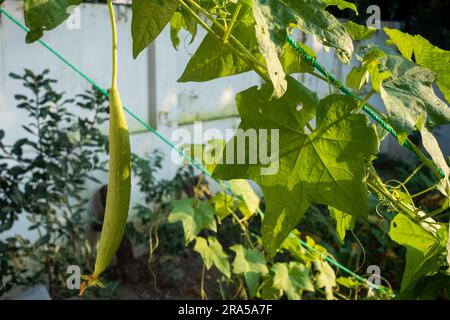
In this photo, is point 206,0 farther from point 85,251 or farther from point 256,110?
point 85,251

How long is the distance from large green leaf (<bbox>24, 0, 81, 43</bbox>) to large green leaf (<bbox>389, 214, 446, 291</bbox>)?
424mm

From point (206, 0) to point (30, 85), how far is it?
4.55ft

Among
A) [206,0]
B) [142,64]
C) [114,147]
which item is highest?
[142,64]

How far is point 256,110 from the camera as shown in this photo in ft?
1.61

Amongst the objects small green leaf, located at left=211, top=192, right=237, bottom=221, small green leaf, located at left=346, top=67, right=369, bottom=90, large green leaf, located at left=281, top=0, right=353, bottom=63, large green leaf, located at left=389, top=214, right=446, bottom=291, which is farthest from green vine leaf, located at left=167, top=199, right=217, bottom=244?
large green leaf, located at left=281, top=0, right=353, bottom=63

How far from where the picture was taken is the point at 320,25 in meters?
0.39

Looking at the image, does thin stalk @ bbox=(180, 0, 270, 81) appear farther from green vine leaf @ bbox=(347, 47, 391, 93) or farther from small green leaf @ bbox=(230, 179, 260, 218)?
small green leaf @ bbox=(230, 179, 260, 218)

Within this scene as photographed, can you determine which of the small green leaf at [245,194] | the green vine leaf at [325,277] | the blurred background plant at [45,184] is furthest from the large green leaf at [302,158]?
the blurred background plant at [45,184]

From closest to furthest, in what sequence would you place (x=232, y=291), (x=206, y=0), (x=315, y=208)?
(x=206, y=0) < (x=232, y=291) < (x=315, y=208)

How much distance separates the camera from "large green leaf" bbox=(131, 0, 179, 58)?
1.48ft

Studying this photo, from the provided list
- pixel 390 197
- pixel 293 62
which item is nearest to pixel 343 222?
pixel 390 197

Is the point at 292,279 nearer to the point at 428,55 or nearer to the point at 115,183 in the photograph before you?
the point at 428,55

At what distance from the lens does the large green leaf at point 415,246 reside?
2.04 ft
